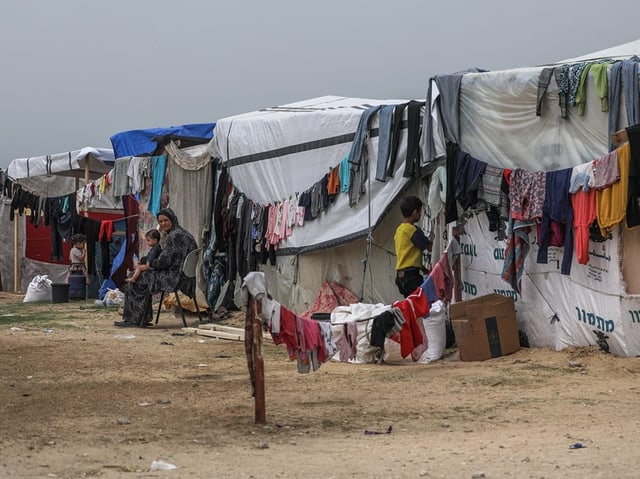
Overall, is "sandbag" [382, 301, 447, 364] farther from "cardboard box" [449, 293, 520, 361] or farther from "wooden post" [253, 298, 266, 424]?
"wooden post" [253, 298, 266, 424]

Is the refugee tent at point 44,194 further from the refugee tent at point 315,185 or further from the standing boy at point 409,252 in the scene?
the standing boy at point 409,252

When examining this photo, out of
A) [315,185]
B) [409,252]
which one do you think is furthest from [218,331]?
[409,252]

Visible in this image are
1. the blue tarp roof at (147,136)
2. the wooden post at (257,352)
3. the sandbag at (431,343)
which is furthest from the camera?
the blue tarp roof at (147,136)

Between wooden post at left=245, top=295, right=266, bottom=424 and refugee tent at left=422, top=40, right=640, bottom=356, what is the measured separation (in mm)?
3967

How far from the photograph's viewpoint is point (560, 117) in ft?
32.0

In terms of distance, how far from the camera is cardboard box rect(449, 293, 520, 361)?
31.9ft

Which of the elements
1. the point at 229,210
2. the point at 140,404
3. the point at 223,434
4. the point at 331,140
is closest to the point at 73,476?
the point at 223,434

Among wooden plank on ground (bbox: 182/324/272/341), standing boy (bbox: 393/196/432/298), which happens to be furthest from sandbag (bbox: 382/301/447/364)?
wooden plank on ground (bbox: 182/324/272/341)

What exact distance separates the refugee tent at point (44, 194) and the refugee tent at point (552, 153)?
431 inches

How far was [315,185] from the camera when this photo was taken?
13.4 m

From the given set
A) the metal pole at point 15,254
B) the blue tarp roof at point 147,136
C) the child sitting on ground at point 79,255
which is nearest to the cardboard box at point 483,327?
the blue tarp roof at point 147,136

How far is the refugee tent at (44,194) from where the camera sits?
21266mm

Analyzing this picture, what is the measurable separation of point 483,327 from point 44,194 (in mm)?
16611

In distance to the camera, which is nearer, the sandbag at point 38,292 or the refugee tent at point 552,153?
the refugee tent at point 552,153
